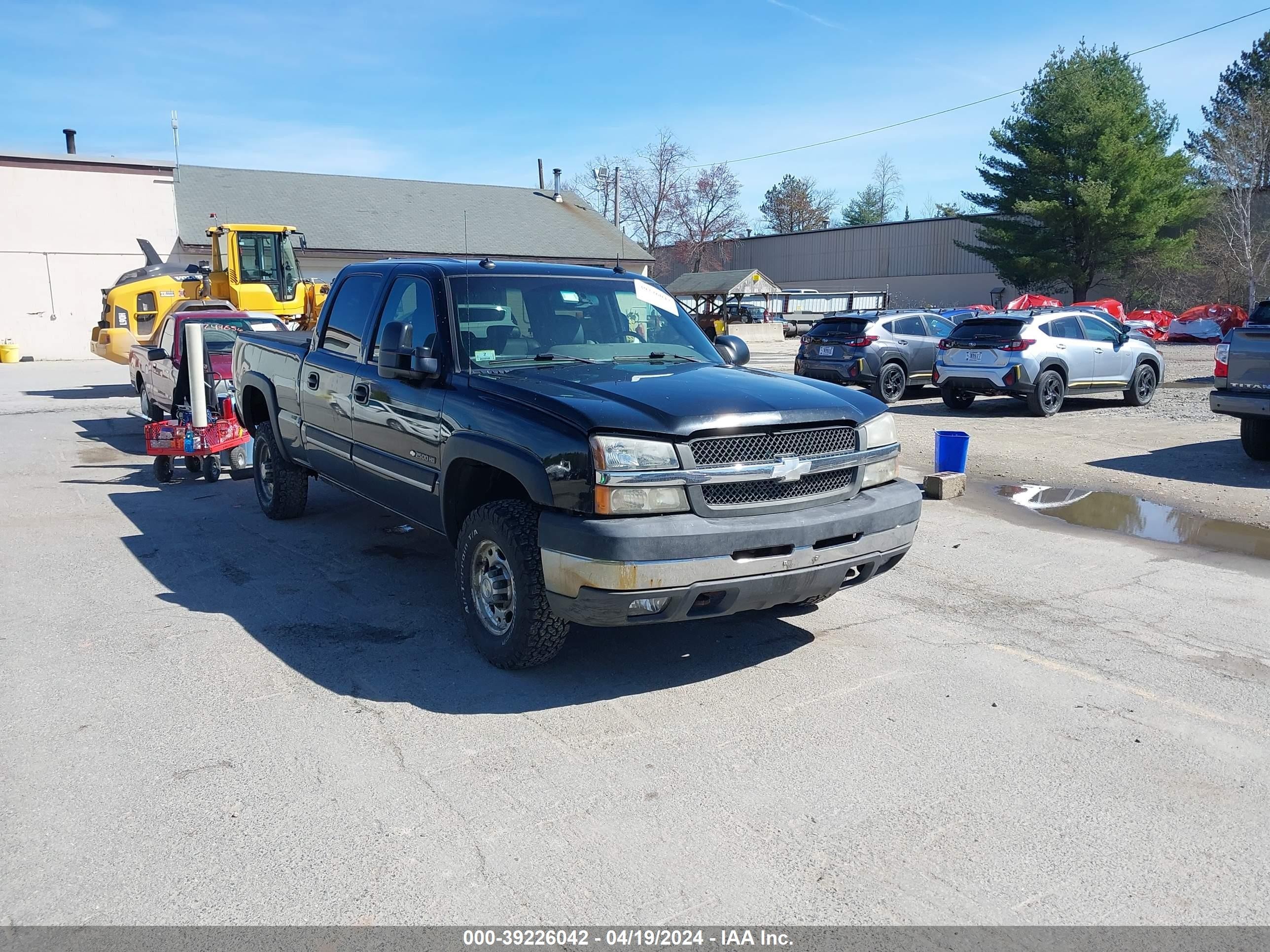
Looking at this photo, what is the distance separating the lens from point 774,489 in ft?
15.1

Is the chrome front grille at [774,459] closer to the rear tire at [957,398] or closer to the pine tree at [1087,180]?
the rear tire at [957,398]

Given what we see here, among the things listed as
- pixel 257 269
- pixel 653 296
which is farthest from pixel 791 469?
pixel 257 269

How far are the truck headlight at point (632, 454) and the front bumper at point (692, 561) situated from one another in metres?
0.23

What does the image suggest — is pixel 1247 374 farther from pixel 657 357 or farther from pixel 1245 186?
pixel 1245 186

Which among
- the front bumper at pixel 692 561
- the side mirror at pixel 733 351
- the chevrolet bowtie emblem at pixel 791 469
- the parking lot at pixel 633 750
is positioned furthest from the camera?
the side mirror at pixel 733 351

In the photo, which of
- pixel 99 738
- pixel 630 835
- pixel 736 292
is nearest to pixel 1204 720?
pixel 630 835

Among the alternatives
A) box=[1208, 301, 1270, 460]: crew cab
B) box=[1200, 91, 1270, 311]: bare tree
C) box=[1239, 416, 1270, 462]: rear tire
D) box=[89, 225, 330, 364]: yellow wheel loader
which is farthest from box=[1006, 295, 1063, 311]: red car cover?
box=[1208, 301, 1270, 460]: crew cab

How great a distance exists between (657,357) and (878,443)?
1403 millimetres

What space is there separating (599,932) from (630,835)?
0.55 metres

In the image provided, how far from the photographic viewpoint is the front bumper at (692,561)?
4199mm

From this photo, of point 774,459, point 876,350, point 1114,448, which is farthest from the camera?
point 876,350

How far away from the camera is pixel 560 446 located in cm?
437

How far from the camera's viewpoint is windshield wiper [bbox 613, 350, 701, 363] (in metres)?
5.68

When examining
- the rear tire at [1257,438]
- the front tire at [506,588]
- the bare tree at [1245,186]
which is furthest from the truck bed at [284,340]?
the bare tree at [1245,186]
